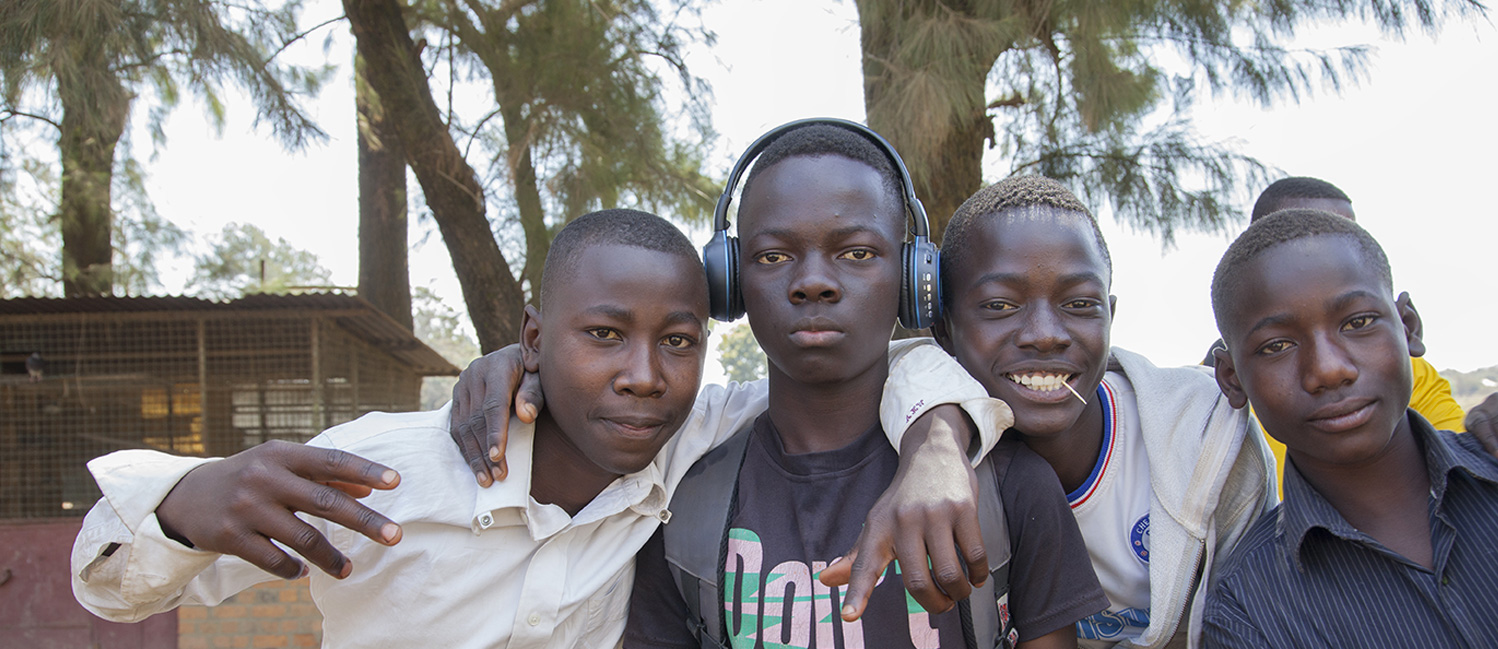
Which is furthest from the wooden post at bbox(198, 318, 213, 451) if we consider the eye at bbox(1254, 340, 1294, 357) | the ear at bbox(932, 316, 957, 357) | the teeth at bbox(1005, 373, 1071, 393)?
the eye at bbox(1254, 340, 1294, 357)

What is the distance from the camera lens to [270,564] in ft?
4.66

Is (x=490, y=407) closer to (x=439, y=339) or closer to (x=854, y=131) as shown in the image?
(x=854, y=131)

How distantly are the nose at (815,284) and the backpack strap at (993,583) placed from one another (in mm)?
453

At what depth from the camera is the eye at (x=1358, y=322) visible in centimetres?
160

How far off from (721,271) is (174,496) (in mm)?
1088

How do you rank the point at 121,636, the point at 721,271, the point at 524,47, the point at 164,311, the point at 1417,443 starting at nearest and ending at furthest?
1. the point at 1417,443
2. the point at 721,271
3. the point at 121,636
4. the point at 524,47
5. the point at 164,311

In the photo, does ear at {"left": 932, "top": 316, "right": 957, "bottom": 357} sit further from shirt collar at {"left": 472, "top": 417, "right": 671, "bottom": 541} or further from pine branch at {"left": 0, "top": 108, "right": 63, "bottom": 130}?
pine branch at {"left": 0, "top": 108, "right": 63, "bottom": 130}

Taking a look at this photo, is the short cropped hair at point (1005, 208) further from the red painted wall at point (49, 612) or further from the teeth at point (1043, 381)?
the red painted wall at point (49, 612)

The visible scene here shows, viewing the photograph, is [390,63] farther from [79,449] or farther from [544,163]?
[79,449]

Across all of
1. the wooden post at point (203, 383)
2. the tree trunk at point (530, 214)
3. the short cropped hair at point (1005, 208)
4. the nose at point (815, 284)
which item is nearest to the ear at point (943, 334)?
the short cropped hair at point (1005, 208)

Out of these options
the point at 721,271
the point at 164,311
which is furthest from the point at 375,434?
the point at 164,311

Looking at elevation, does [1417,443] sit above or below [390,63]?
below

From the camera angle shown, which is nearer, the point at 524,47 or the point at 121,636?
the point at 121,636

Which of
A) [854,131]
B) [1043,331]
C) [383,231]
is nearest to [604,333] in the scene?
[854,131]
